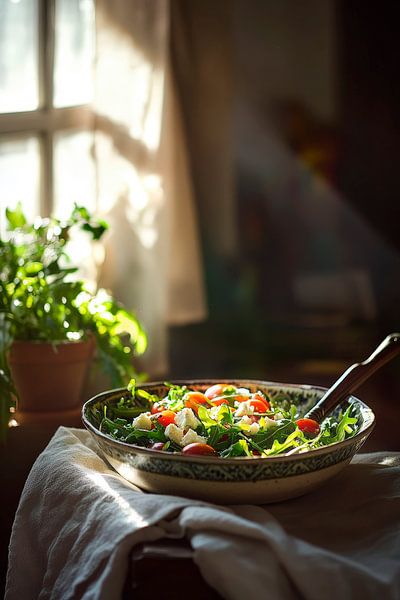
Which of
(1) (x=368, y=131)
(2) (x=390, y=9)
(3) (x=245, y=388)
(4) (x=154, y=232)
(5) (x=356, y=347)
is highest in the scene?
(2) (x=390, y=9)

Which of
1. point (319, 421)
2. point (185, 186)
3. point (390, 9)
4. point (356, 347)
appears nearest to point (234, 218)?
point (185, 186)

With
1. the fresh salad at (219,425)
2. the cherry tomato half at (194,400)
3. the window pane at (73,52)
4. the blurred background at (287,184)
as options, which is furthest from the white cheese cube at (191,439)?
the blurred background at (287,184)

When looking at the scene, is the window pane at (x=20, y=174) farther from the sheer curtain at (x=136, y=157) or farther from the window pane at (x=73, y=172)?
the sheer curtain at (x=136, y=157)

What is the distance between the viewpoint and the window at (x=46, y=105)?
6.55 ft

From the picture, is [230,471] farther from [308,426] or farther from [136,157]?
[136,157]

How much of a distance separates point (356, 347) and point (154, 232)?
1.14m

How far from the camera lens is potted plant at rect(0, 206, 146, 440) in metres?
1.51

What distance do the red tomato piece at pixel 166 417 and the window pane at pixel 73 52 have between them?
4.31ft

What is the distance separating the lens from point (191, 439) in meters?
0.99

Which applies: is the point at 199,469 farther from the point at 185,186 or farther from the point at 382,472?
the point at 185,186

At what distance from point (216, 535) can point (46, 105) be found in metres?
1.54

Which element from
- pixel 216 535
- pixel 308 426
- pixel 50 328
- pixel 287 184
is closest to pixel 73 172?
pixel 50 328

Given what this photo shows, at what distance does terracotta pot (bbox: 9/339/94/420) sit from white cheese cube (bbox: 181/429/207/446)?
561mm

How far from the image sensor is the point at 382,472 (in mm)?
1078
